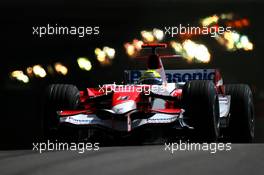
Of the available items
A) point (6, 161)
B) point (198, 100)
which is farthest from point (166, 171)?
point (198, 100)

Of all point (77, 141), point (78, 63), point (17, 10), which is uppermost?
point (17, 10)

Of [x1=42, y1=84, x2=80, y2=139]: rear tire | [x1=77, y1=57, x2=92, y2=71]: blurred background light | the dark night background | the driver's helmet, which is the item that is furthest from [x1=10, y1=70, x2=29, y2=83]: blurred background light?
[x1=42, y1=84, x2=80, y2=139]: rear tire

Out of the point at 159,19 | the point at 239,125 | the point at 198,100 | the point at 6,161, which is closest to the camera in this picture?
the point at 6,161

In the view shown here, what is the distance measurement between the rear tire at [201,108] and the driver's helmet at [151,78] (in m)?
1.58

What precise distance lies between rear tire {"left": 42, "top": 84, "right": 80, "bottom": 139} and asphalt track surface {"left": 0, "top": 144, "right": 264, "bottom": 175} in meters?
2.55

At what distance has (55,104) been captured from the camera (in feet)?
40.0

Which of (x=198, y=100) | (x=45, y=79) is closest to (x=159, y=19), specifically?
(x=45, y=79)

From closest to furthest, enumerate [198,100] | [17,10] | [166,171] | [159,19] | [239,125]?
[166,171], [198,100], [239,125], [17,10], [159,19]

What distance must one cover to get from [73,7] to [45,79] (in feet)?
7.26

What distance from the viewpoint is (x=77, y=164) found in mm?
7727

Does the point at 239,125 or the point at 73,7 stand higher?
the point at 73,7

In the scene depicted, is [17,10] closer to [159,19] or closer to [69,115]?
[159,19]

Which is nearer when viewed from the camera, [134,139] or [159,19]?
[134,139]

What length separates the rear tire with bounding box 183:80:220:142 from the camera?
11.4 m
